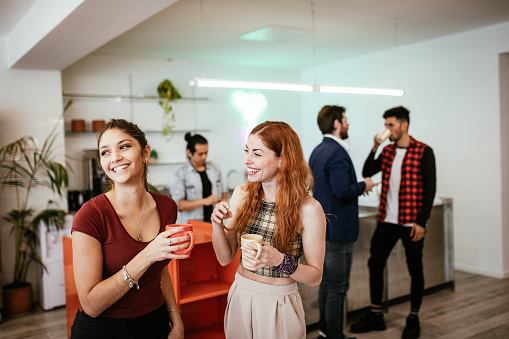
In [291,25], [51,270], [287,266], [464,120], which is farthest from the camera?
[464,120]

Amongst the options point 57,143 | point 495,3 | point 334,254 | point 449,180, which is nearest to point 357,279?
point 334,254

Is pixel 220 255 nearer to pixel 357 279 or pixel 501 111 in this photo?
pixel 357 279

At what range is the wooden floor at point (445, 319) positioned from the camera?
145 inches

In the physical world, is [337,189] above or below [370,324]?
above

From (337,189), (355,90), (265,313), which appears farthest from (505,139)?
(265,313)

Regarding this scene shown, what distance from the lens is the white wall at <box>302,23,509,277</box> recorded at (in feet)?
17.2

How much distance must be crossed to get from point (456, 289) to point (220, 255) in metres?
3.80

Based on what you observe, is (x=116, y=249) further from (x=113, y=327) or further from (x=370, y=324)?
(x=370, y=324)

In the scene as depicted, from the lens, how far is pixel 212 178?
412cm

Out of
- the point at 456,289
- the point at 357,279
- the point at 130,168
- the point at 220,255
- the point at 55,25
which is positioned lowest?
the point at 456,289

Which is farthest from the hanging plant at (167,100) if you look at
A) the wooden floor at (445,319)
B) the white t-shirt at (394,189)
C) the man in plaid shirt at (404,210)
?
the white t-shirt at (394,189)

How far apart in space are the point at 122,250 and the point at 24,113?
400 centimetres

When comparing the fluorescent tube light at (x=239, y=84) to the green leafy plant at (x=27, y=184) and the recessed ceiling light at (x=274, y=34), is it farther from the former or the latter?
the green leafy plant at (x=27, y=184)

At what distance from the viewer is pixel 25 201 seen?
4793 millimetres
